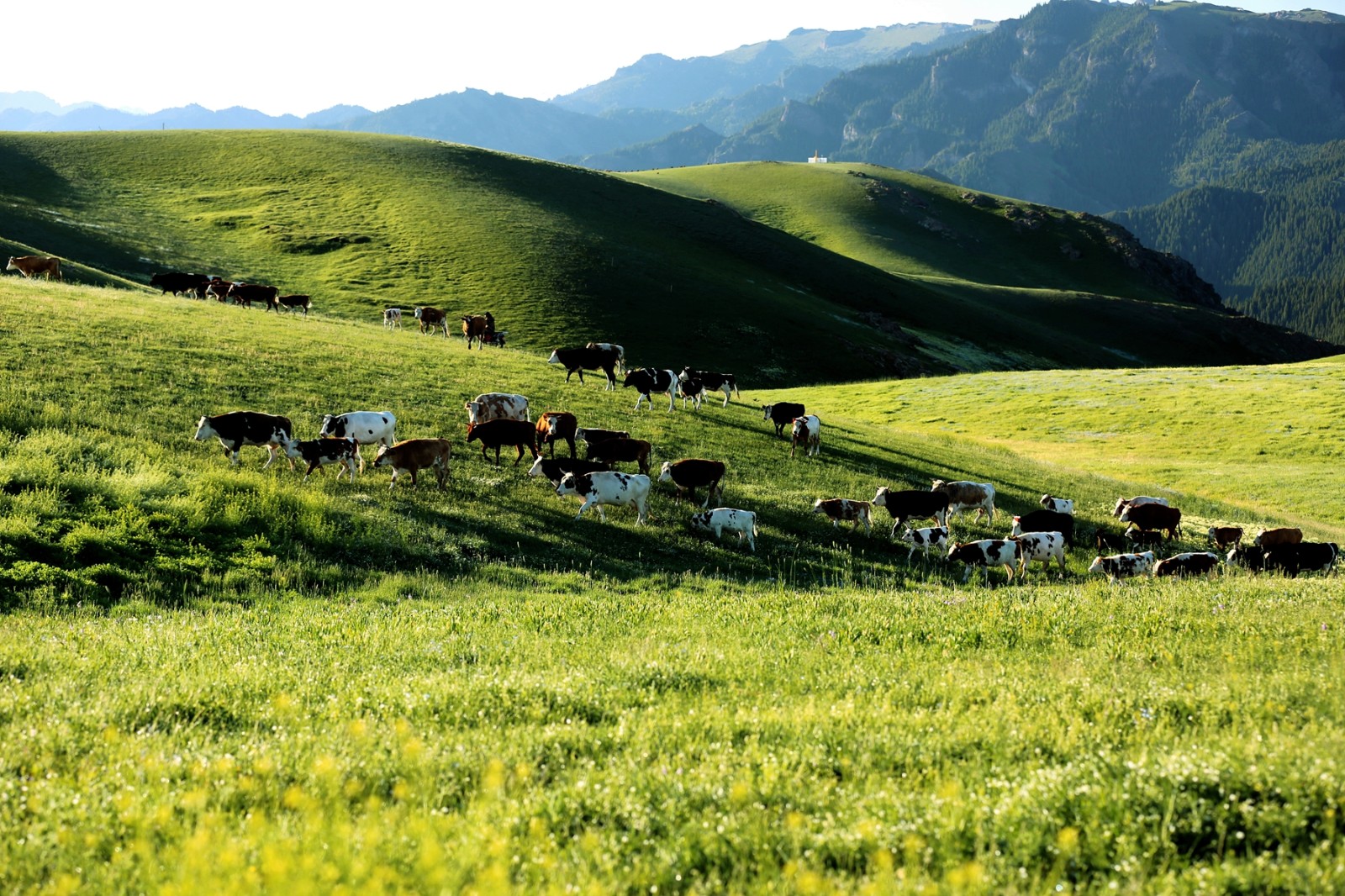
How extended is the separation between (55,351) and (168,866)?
28.0 meters

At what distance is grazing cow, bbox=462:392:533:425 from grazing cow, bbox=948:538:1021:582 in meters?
14.4

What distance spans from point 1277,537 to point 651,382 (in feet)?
71.3

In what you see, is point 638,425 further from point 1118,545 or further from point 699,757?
point 699,757

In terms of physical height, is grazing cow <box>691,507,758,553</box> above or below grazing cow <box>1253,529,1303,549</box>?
below

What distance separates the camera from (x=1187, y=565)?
1994 cm

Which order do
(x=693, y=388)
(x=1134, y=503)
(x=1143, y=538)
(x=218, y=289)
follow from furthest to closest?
(x=218, y=289) → (x=693, y=388) → (x=1134, y=503) → (x=1143, y=538)

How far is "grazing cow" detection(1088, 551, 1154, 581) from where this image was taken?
800 inches

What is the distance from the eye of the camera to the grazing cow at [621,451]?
79.2 feet

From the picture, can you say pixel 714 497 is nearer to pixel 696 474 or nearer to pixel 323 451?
pixel 696 474

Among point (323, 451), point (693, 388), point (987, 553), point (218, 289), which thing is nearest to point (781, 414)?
point (693, 388)

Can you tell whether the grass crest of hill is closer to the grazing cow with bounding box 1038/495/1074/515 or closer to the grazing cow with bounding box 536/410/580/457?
the grazing cow with bounding box 1038/495/1074/515

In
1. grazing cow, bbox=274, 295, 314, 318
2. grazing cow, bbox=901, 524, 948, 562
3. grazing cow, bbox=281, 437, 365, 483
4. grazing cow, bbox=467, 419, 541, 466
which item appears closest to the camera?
grazing cow, bbox=281, 437, 365, 483

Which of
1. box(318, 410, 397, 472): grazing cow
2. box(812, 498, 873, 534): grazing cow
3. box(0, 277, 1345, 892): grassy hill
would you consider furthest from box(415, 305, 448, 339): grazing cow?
box(812, 498, 873, 534): grazing cow

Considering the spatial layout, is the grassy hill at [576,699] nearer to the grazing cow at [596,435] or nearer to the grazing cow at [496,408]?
the grazing cow at [596,435]
